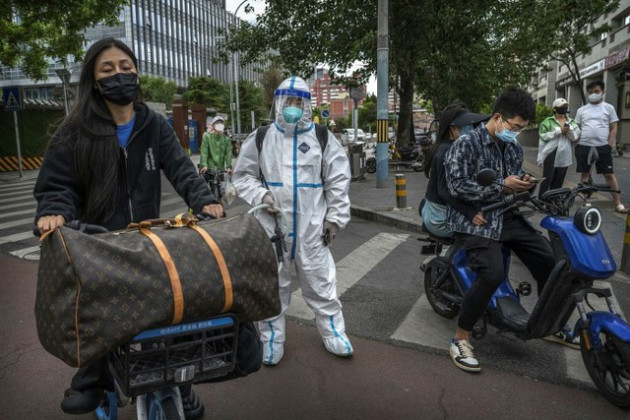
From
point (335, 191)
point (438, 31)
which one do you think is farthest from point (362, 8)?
point (335, 191)

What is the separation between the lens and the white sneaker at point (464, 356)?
342cm

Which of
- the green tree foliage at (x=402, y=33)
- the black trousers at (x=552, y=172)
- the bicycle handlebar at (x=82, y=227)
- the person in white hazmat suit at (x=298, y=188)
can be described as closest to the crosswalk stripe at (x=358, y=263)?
the person in white hazmat suit at (x=298, y=188)

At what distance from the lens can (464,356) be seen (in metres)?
3.48

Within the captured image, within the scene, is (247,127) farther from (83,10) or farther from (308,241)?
(308,241)

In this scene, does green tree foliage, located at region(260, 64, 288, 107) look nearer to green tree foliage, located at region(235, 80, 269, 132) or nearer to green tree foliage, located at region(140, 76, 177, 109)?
green tree foliage, located at region(235, 80, 269, 132)

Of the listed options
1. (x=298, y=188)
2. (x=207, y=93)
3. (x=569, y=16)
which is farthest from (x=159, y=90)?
(x=298, y=188)

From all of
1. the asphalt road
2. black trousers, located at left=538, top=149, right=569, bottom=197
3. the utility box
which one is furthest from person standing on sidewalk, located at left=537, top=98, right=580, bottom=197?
the utility box

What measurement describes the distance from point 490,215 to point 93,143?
2343 millimetres

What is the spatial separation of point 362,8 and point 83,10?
7.41 metres

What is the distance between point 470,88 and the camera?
26.0 meters

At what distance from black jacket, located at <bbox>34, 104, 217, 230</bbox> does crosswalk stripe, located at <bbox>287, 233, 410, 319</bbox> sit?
2251 mm

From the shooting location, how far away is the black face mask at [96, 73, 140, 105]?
240 cm

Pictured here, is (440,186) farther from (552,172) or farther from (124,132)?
(552,172)

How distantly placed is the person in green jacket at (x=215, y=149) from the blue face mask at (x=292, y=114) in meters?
6.16
